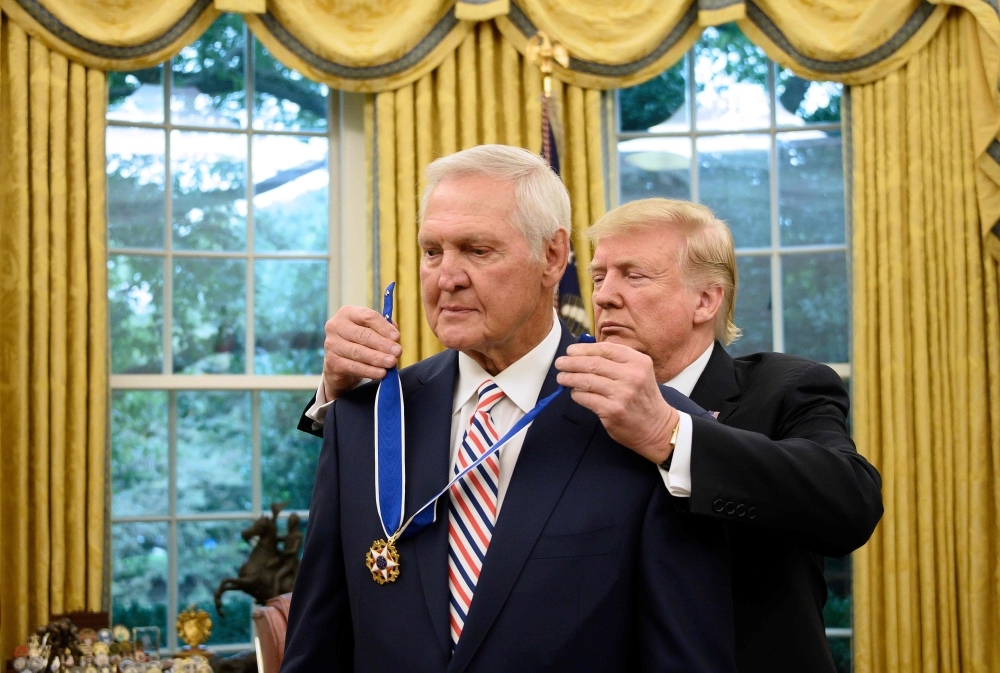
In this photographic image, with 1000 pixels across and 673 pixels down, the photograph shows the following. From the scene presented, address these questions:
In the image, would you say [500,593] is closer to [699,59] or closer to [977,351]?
[977,351]

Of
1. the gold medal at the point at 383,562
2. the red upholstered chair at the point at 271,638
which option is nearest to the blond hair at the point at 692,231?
the gold medal at the point at 383,562

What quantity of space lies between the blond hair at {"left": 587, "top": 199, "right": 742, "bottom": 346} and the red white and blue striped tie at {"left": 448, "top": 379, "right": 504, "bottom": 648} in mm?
625

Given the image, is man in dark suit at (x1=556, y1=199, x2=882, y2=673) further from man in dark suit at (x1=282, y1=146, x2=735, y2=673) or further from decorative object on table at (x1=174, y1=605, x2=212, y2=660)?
decorative object on table at (x1=174, y1=605, x2=212, y2=660)

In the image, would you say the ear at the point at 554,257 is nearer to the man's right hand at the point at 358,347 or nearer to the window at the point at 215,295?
the man's right hand at the point at 358,347

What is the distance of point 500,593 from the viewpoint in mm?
1521

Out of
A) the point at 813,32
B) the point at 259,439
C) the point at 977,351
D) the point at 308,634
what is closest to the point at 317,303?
the point at 259,439

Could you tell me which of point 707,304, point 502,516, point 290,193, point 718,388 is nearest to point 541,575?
point 502,516

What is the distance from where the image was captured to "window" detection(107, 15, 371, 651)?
14.7 ft

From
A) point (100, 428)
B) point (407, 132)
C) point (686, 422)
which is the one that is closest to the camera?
point (686, 422)

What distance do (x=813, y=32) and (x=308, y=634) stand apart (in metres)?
3.70

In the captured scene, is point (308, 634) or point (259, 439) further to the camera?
point (259, 439)

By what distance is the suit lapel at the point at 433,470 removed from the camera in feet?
5.13

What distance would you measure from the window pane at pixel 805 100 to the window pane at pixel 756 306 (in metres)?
0.64

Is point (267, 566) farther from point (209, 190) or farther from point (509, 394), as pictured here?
point (509, 394)
